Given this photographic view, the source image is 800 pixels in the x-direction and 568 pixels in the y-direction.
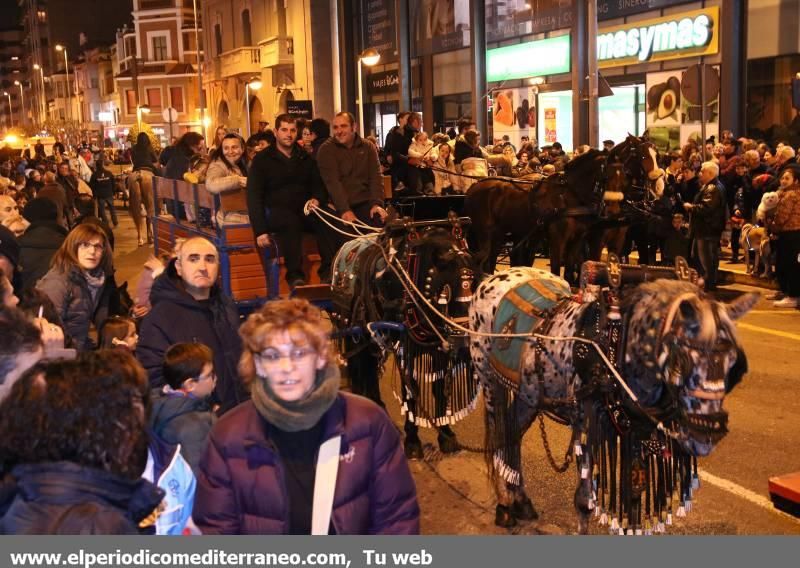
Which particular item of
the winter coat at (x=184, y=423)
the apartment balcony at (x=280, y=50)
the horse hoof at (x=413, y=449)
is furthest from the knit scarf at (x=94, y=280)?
the apartment balcony at (x=280, y=50)

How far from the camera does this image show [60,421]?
2.70 metres

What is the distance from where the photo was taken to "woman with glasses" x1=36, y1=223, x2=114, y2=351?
262 inches

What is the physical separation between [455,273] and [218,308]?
2239 millimetres

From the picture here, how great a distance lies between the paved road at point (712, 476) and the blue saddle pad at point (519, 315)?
111 cm

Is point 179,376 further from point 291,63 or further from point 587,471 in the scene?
point 291,63

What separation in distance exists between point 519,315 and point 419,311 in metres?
1.52

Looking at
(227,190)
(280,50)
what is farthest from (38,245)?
(280,50)

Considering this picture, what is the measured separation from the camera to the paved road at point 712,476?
6008 mm

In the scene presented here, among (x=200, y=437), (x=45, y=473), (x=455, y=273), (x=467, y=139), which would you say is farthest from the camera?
(x=467, y=139)

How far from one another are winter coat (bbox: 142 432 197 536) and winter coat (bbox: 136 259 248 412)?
125 centimetres

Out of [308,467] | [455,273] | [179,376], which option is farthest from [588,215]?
[308,467]

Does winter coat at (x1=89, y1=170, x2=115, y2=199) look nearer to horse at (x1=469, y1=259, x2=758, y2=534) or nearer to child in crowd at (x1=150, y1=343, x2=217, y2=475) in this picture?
horse at (x1=469, y1=259, x2=758, y2=534)

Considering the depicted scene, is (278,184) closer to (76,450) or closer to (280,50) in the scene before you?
(76,450)

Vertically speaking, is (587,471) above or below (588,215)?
below
